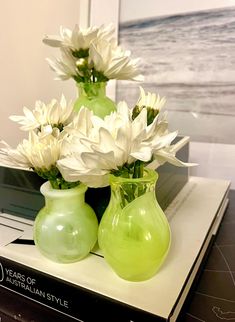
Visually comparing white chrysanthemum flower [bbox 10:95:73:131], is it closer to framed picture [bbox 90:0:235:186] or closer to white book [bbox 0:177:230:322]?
white book [bbox 0:177:230:322]

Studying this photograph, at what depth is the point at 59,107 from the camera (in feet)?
1.54

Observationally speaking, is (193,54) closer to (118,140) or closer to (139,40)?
(139,40)

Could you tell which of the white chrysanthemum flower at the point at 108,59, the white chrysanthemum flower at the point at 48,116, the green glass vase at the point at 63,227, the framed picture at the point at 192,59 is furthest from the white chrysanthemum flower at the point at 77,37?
the framed picture at the point at 192,59

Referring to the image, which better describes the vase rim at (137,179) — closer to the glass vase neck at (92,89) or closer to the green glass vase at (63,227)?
the green glass vase at (63,227)

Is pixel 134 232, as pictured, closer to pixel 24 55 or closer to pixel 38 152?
pixel 38 152

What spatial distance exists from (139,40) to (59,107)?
0.58m

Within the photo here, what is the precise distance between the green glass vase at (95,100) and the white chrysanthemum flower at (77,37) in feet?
0.23

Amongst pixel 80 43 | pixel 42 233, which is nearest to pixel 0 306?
pixel 42 233

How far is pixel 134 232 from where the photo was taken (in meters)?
0.41

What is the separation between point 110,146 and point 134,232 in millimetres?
127

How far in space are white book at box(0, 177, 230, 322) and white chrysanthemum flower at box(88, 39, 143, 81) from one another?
30 centimetres

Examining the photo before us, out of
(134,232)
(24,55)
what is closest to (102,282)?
(134,232)

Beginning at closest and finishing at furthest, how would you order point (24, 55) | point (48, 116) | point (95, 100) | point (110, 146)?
point (110, 146)
point (48, 116)
point (95, 100)
point (24, 55)

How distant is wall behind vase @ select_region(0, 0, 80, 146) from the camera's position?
0.76 meters
